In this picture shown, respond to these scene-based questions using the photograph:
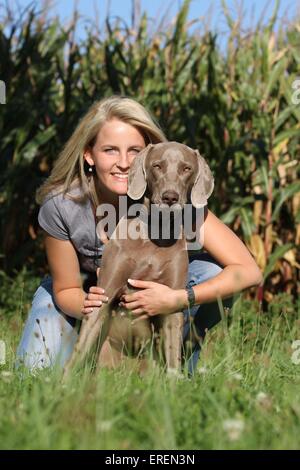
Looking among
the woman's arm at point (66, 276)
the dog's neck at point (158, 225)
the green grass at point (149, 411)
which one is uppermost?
the dog's neck at point (158, 225)

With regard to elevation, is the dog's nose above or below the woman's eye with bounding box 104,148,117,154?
below

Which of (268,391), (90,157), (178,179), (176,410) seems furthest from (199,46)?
(176,410)

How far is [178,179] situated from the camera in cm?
322

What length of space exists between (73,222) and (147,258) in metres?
0.40

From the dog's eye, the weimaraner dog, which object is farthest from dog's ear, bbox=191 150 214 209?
the dog's eye

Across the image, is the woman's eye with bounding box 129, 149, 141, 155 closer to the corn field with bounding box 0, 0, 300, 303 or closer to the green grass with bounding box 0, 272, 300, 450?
the green grass with bounding box 0, 272, 300, 450

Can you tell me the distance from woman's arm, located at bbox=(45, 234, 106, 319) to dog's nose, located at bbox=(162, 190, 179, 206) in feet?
2.05

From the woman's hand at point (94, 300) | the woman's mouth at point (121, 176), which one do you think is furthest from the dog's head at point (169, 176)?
the woman's hand at point (94, 300)


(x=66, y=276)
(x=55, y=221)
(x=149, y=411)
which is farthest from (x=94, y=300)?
(x=149, y=411)

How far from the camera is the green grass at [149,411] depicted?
199cm

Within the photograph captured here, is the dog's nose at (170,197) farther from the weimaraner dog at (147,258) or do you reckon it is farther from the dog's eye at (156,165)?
Result: the dog's eye at (156,165)

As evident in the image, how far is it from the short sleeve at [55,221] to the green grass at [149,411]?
81 centimetres

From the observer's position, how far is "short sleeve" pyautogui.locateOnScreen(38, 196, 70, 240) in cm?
352

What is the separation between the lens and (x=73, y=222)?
11.5ft
